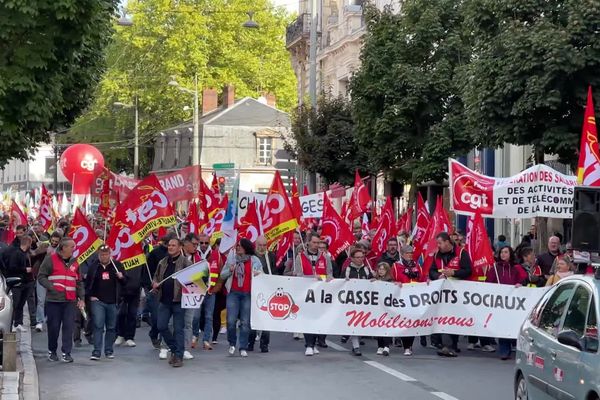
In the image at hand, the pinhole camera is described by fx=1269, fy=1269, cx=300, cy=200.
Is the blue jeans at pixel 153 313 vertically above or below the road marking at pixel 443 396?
above

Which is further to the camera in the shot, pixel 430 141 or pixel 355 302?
pixel 430 141

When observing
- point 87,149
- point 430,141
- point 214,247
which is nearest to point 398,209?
point 87,149

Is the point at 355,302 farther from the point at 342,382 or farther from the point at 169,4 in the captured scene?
the point at 169,4

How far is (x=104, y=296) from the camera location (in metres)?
16.7

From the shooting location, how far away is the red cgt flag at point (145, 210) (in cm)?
1841

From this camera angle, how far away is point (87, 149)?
41.6m

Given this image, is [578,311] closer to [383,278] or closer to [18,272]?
[383,278]

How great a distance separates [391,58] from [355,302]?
14.9 m

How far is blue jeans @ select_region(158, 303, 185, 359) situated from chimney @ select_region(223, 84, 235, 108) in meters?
56.4

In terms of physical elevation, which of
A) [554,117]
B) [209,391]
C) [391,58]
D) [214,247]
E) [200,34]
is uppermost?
[200,34]

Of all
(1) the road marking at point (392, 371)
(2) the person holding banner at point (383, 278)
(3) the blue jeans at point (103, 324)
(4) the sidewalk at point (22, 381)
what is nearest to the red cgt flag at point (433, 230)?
(2) the person holding banner at point (383, 278)

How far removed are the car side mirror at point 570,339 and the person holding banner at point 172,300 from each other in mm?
7427

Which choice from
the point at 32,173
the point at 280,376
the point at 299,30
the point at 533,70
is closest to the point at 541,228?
the point at 533,70

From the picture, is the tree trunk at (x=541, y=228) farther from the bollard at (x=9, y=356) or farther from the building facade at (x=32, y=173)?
the building facade at (x=32, y=173)
